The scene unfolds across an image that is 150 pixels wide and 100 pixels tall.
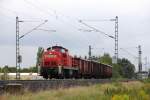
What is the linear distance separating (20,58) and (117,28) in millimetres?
19167

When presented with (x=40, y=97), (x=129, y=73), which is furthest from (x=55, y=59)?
(x=129, y=73)

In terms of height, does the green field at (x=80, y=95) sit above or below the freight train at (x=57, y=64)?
below

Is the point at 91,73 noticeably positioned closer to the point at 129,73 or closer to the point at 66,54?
the point at 66,54

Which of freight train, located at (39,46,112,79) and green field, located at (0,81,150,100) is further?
freight train, located at (39,46,112,79)

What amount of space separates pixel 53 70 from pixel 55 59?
40.1 inches

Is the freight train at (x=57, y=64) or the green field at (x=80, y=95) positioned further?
the freight train at (x=57, y=64)

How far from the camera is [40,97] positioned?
21.2 metres

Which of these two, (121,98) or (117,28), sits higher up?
(117,28)

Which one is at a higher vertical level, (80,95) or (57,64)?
(57,64)

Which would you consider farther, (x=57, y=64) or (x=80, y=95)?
(x=57, y=64)

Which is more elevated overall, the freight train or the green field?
the freight train

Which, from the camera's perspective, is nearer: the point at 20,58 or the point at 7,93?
the point at 7,93

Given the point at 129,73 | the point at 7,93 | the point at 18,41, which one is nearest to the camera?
the point at 7,93

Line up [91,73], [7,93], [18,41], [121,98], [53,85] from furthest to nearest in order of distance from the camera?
1. [91,73]
2. [18,41]
3. [53,85]
4. [7,93]
5. [121,98]
